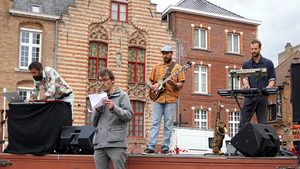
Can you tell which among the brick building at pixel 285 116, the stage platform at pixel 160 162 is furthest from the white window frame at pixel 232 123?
the stage platform at pixel 160 162

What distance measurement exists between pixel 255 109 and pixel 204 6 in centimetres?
2089

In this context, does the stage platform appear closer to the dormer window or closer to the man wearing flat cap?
the man wearing flat cap

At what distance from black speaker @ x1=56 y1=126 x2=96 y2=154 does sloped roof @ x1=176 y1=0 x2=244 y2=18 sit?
19.8 m

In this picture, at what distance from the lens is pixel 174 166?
17.7 ft

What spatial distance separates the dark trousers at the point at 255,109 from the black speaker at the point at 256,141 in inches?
16.1

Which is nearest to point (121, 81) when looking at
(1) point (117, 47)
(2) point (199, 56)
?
(1) point (117, 47)

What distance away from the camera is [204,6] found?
2598cm

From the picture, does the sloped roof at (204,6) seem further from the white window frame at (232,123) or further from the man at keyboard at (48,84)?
the man at keyboard at (48,84)

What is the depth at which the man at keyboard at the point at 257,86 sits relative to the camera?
6008 mm

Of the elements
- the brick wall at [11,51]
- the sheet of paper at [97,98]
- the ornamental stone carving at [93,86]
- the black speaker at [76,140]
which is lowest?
the black speaker at [76,140]

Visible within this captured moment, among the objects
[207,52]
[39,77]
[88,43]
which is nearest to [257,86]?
[39,77]

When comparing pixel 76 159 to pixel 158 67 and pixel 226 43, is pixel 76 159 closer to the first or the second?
pixel 158 67

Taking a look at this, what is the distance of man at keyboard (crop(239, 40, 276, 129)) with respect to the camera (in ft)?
19.7

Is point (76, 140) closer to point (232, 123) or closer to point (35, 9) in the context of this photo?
point (35, 9)
